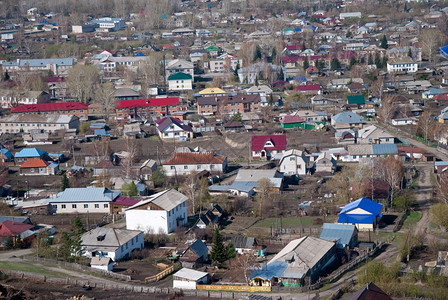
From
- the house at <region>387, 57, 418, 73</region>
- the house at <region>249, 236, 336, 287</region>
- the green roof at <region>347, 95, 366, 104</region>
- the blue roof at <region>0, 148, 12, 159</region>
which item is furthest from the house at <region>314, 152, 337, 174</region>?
the house at <region>387, 57, 418, 73</region>

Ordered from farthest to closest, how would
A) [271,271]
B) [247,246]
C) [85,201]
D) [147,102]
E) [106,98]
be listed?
[106,98]
[147,102]
[85,201]
[247,246]
[271,271]

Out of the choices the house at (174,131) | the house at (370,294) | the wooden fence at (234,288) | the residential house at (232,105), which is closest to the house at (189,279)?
the wooden fence at (234,288)

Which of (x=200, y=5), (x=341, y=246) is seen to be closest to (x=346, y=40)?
(x=200, y=5)

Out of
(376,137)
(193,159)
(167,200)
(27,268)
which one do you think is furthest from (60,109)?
(27,268)

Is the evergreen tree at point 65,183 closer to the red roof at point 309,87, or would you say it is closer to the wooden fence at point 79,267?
the wooden fence at point 79,267

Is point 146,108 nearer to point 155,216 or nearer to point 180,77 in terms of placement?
point 180,77

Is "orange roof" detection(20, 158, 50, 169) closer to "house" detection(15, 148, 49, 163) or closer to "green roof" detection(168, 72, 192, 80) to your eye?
"house" detection(15, 148, 49, 163)

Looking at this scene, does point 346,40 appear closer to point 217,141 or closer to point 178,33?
point 178,33
